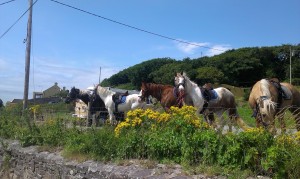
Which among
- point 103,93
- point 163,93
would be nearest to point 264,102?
point 163,93

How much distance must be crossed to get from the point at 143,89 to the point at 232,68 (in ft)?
143

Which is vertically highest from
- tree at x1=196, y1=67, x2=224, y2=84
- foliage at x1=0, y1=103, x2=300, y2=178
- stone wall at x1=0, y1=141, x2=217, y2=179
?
tree at x1=196, y1=67, x2=224, y2=84

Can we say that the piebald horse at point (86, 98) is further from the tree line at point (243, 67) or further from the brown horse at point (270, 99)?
the tree line at point (243, 67)

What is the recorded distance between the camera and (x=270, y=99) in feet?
24.7

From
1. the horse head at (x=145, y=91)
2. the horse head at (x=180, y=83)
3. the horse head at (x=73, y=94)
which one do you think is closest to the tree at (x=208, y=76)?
the horse head at (x=73, y=94)

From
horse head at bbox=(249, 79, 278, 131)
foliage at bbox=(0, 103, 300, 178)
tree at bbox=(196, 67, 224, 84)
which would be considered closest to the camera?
foliage at bbox=(0, 103, 300, 178)

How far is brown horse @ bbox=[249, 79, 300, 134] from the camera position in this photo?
22.6 feet

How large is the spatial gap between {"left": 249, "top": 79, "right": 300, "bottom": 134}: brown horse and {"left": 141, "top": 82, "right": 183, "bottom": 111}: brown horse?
9.45 ft

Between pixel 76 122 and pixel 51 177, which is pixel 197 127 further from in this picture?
pixel 76 122

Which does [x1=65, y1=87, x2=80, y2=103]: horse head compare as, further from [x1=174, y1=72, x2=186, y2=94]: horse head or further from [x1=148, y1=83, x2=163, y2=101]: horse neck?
[x1=174, y1=72, x2=186, y2=94]: horse head

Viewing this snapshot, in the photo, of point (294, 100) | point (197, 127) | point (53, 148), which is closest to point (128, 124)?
point (197, 127)

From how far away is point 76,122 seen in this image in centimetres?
918

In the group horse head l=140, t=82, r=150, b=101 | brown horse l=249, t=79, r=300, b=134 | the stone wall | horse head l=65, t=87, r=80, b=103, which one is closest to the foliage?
the stone wall

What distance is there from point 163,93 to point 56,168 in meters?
5.39
